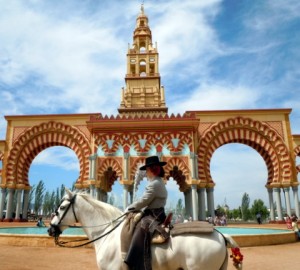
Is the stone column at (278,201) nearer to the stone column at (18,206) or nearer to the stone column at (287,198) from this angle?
the stone column at (287,198)

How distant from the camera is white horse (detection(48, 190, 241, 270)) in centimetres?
356

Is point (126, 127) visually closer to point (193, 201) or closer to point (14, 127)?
point (193, 201)

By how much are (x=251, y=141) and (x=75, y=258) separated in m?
18.8

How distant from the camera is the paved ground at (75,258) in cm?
710

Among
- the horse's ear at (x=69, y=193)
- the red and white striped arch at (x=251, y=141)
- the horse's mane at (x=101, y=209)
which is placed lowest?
the horse's mane at (x=101, y=209)

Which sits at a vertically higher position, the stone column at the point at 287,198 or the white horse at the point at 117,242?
the stone column at the point at 287,198

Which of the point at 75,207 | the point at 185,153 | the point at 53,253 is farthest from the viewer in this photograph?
the point at 185,153

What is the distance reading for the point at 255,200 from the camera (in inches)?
2370

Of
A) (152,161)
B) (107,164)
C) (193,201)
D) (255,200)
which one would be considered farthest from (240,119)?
(255,200)

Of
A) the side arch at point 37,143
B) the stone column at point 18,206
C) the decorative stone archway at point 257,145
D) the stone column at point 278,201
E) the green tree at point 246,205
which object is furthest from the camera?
the green tree at point 246,205

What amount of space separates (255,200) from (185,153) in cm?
4645

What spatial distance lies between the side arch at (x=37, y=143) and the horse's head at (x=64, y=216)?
18.8m

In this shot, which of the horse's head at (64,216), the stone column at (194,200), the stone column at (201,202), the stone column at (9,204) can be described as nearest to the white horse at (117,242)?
the horse's head at (64,216)

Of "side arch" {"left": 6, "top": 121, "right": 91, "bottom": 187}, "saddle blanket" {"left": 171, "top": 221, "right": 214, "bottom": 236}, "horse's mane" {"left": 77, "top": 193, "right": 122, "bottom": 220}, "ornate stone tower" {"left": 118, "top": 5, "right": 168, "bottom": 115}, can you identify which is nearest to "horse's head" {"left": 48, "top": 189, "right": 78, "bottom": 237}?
"horse's mane" {"left": 77, "top": 193, "right": 122, "bottom": 220}
